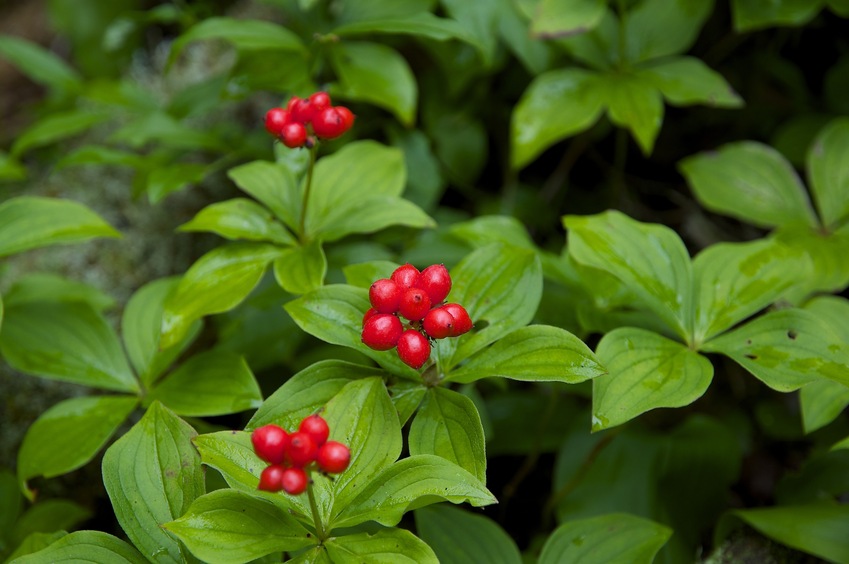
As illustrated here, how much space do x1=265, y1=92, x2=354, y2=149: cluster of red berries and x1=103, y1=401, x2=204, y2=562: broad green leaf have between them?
0.82 metres

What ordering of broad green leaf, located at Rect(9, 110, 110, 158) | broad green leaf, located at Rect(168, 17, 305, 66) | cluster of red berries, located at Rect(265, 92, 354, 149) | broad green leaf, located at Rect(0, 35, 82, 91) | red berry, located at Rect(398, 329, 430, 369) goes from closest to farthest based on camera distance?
red berry, located at Rect(398, 329, 430, 369) < cluster of red berries, located at Rect(265, 92, 354, 149) < broad green leaf, located at Rect(168, 17, 305, 66) < broad green leaf, located at Rect(9, 110, 110, 158) < broad green leaf, located at Rect(0, 35, 82, 91)

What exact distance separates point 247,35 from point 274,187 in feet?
2.54

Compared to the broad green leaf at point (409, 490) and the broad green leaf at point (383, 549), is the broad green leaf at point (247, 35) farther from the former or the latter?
the broad green leaf at point (383, 549)

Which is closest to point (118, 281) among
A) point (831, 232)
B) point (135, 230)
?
point (135, 230)

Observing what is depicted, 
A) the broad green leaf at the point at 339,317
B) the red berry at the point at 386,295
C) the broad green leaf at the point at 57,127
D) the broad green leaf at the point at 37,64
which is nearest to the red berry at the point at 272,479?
the red berry at the point at 386,295

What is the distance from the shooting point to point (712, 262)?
90.1 inches

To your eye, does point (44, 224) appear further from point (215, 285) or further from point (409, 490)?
point (409, 490)

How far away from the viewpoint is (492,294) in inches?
80.2

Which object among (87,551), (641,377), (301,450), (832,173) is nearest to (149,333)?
(87,551)

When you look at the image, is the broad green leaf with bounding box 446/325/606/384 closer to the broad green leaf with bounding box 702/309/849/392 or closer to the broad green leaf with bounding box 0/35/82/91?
the broad green leaf with bounding box 702/309/849/392

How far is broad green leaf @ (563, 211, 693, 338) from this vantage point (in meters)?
2.13

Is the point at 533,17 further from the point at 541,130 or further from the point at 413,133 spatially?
the point at 413,133

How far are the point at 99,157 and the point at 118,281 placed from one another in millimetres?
638

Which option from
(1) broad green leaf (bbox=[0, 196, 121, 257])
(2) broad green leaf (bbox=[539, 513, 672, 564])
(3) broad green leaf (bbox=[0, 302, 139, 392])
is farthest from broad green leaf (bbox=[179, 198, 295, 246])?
(2) broad green leaf (bbox=[539, 513, 672, 564])
